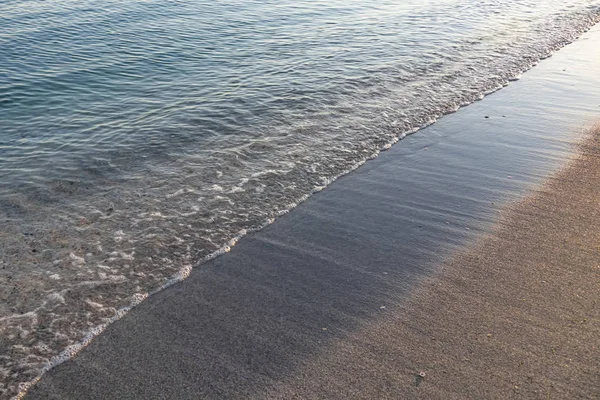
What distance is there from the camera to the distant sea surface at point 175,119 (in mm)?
6156

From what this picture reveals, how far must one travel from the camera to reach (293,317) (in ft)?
17.3

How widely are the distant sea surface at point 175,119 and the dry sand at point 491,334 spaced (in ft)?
7.58

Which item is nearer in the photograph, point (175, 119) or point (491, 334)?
point (491, 334)

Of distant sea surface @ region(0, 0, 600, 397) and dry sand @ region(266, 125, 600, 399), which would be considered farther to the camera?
distant sea surface @ region(0, 0, 600, 397)

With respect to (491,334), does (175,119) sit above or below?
above

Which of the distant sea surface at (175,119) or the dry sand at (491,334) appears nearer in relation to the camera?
the dry sand at (491,334)

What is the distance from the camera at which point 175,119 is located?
1063 centimetres

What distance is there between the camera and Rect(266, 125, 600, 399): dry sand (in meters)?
4.37

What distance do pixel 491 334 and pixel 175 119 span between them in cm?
752

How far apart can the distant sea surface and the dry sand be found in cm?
231

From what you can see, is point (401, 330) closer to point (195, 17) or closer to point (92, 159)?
point (92, 159)

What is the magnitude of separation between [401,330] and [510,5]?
21.1m

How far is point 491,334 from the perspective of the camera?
16.1 feet

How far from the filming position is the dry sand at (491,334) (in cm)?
437
